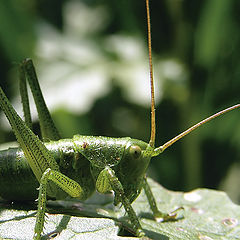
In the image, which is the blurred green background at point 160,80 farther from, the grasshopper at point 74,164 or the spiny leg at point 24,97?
the grasshopper at point 74,164

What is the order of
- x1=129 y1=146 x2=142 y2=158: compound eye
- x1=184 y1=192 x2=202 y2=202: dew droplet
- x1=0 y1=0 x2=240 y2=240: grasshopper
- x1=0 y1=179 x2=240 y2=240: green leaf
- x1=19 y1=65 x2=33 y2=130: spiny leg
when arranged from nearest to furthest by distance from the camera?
x1=0 y1=179 x2=240 y2=240: green leaf, x1=0 y1=0 x2=240 y2=240: grasshopper, x1=129 y1=146 x2=142 y2=158: compound eye, x1=19 y1=65 x2=33 y2=130: spiny leg, x1=184 y1=192 x2=202 y2=202: dew droplet

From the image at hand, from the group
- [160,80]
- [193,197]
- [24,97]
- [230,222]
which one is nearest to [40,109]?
[24,97]

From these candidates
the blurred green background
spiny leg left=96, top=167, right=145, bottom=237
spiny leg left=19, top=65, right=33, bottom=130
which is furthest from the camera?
the blurred green background

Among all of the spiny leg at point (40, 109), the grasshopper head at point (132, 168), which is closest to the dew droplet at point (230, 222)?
the grasshopper head at point (132, 168)

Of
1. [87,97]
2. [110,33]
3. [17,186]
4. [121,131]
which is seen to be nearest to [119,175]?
[17,186]

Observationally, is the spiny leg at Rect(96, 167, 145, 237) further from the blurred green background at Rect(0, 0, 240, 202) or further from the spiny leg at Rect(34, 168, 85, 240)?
the blurred green background at Rect(0, 0, 240, 202)

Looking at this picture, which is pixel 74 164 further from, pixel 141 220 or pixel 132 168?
pixel 141 220

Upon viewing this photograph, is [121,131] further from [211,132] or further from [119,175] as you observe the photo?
[119,175]

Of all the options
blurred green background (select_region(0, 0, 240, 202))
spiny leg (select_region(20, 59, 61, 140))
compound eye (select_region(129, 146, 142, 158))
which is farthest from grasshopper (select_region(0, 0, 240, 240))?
blurred green background (select_region(0, 0, 240, 202))
